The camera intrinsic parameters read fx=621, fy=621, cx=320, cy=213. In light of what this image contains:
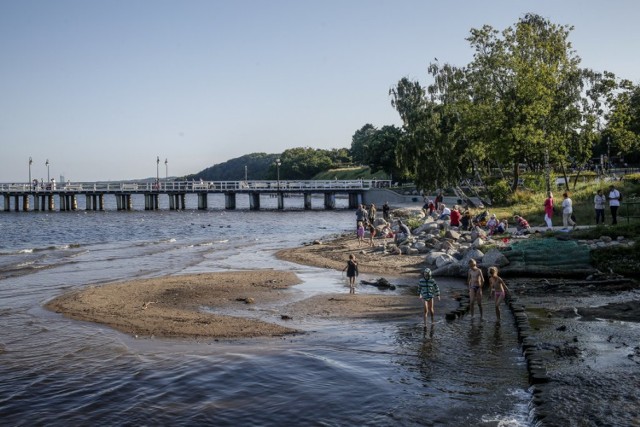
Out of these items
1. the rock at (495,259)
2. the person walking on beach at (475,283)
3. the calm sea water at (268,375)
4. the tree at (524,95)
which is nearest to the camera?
the calm sea water at (268,375)

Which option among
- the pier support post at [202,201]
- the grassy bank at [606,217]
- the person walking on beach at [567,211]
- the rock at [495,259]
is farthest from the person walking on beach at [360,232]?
the pier support post at [202,201]

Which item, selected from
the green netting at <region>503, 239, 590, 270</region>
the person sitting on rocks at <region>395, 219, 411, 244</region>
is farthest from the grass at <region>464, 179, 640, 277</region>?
the person sitting on rocks at <region>395, 219, 411, 244</region>

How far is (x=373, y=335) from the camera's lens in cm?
1401

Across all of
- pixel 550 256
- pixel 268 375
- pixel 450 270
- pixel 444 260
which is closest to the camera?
pixel 268 375

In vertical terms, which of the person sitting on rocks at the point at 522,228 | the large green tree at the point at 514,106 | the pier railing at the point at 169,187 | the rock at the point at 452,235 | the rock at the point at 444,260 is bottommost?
the rock at the point at 444,260

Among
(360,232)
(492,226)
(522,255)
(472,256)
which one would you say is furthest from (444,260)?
(360,232)

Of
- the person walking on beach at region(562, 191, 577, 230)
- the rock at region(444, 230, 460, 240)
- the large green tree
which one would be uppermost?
the large green tree

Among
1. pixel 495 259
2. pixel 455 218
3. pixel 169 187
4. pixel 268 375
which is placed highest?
pixel 169 187

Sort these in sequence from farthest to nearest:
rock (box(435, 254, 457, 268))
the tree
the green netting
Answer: the tree
rock (box(435, 254, 457, 268))
the green netting

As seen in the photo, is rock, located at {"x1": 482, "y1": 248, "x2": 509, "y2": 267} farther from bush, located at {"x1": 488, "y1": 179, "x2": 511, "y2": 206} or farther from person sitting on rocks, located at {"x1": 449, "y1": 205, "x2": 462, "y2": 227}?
bush, located at {"x1": 488, "y1": 179, "x2": 511, "y2": 206}

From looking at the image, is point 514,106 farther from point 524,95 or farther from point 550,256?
point 550,256

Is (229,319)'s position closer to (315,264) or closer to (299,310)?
(299,310)

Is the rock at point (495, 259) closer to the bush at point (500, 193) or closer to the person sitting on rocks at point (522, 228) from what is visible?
the person sitting on rocks at point (522, 228)

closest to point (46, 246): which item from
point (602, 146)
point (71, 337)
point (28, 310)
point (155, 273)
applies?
point (155, 273)
